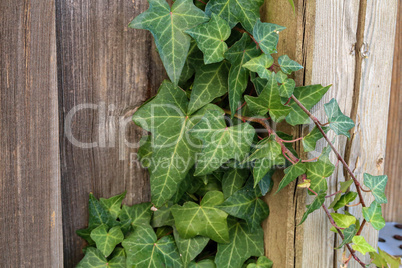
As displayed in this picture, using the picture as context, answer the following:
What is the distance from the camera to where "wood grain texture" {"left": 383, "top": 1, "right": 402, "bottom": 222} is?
1.43 meters

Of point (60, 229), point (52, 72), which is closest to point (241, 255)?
point (60, 229)

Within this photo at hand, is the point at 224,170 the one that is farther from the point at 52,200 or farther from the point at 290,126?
the point at 52,200

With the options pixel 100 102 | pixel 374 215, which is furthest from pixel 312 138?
pixel 100 102

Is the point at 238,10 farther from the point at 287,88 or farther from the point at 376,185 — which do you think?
the point at 376,185

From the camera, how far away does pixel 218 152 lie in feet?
2.53

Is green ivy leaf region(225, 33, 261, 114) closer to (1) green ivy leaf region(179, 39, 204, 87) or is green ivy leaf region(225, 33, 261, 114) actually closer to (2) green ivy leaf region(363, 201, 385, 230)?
(1) green ivy leaf region(179, 39, 204, 87)

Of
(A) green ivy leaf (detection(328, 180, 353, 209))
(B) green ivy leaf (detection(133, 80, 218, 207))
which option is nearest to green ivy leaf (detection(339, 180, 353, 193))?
(A) green ivy leaf (detection(328, 180, 353, 209))

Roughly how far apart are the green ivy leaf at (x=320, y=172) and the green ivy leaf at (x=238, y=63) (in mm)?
266

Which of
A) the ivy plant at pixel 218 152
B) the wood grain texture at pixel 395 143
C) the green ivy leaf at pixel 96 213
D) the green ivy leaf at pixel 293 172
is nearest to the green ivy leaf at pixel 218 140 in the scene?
the ivy plant at pixel 218 152

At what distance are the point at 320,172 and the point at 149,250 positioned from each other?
56 centimetres

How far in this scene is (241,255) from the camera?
36.8 inches

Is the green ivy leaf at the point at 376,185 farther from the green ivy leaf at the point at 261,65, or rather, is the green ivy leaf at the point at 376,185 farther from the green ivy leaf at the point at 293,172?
the green ivy leaf at the point at 261,65

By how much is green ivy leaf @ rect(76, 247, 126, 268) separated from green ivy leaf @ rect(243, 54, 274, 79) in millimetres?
690

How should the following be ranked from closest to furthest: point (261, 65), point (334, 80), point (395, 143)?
point (261, 65) < point (334, 80) < point (395, 143)
